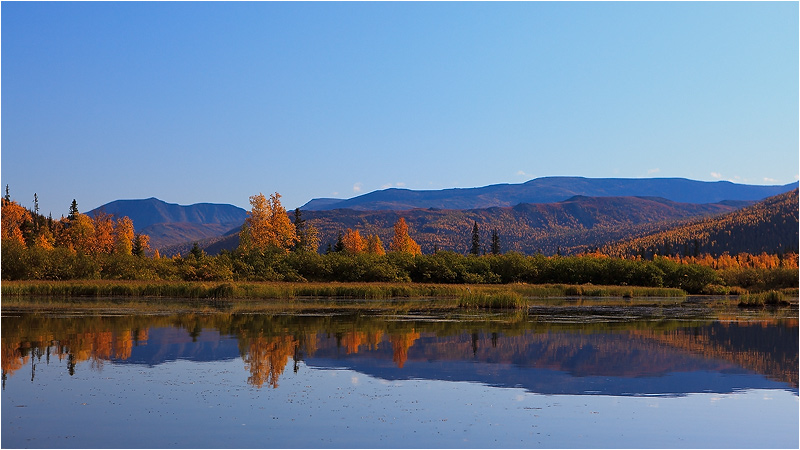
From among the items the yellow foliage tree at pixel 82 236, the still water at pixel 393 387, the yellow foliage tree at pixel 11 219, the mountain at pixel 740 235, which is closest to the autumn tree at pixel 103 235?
the yellow foliage tree at pixel 82 236

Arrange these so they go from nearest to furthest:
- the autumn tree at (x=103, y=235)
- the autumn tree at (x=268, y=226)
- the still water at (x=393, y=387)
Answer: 1. the still water at (x=393, y=387)
2. the autumn tree at (x=268, y=226)
3. the autumn tree at (x=103, y=235)

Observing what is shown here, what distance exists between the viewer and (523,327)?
3031 centimetres

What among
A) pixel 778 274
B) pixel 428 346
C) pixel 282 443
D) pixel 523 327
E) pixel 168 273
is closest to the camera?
pixel 282 443

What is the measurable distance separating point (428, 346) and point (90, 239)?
7952 cm

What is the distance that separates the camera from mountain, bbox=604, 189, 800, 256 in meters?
134

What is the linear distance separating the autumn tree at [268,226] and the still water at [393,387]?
5177cm

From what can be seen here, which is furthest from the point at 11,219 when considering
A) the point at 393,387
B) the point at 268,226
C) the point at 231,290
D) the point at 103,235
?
Result: the point at 393,387

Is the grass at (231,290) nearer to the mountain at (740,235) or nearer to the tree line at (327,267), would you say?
the tree line at (327,267)

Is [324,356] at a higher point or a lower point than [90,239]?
A: lower

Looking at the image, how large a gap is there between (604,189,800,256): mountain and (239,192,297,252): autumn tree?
66.1 metres

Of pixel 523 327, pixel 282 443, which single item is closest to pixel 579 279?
pixel 523 327

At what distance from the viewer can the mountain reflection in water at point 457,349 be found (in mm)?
18156

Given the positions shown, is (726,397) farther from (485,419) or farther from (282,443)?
(282,443)

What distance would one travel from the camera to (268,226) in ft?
270
